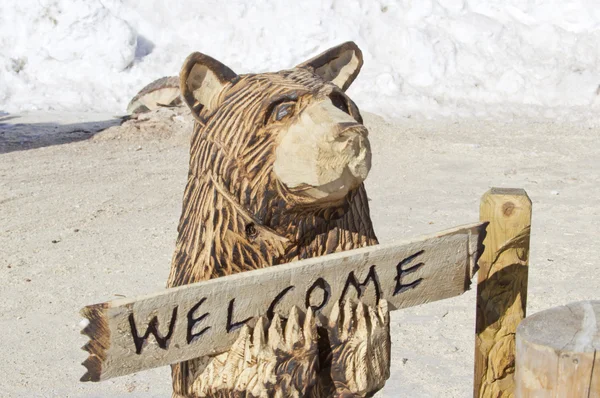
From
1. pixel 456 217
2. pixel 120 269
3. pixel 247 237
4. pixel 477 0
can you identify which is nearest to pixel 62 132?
pixel 120 269

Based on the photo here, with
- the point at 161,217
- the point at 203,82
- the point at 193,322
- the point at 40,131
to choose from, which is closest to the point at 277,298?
the point at 193,322

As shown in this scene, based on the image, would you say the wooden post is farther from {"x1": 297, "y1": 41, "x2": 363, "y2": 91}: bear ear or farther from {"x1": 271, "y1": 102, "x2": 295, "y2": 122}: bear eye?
{"x1": 271, "y1": 102, "x2": 295, "y2": 122}: bear eye

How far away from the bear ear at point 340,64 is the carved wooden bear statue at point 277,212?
6.7 inches

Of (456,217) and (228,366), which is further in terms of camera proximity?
(456,217)

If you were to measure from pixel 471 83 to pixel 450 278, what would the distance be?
783 cm

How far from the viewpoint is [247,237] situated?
79.5 inches

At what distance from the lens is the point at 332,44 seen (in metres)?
10.2

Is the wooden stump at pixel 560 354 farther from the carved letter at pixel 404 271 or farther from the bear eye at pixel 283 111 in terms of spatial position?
the bear eye at pixel 283 111

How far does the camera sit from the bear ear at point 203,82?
210 cm

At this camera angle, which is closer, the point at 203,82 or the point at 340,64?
the point at 203,82

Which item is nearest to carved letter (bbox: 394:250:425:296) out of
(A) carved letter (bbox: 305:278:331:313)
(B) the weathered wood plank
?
(B) the weathered wood plank

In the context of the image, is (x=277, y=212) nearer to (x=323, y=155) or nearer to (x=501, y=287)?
(x=323, y=155)

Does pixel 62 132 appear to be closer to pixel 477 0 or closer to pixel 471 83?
pixel 471 83

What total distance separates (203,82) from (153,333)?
675mm
